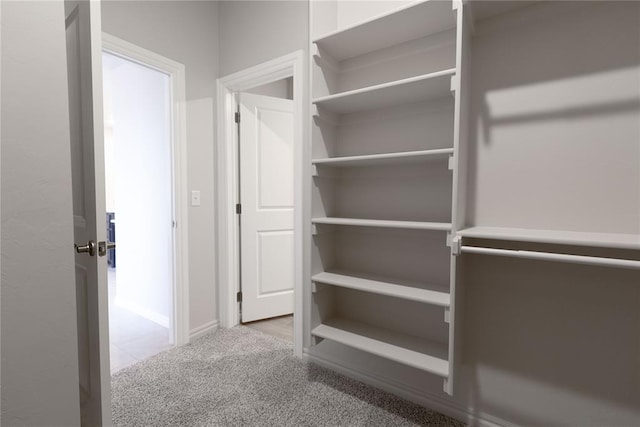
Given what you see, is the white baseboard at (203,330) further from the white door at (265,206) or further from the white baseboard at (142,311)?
the white baseboard at (142,311)

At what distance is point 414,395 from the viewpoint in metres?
1.70

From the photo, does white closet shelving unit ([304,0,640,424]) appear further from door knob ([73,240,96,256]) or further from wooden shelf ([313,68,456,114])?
door knob ([73,240,96,256])

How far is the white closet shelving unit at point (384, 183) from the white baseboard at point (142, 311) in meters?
1.60

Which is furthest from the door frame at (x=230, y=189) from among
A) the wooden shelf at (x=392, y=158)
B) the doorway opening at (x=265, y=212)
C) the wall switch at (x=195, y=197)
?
the wooden shelf at (x=392, y=158)

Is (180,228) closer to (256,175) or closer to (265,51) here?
(256,175)

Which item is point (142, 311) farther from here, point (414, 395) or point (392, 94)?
point (392, 94)

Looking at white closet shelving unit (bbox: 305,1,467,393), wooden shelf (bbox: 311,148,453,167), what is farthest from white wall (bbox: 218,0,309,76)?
wooden shelf (bbox: 311,148,453,167)

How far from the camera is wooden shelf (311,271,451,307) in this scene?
139cm

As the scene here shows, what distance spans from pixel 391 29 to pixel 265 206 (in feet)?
5.63

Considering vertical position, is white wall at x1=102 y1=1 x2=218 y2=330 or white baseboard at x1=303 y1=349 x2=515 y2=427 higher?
white wall at x1=102 y1=1 x2=218 y2=330

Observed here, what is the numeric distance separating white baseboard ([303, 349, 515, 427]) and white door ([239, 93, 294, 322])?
2.82ft

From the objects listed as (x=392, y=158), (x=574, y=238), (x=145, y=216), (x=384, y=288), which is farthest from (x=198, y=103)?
(x=574, y=238)

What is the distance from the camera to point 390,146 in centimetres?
176

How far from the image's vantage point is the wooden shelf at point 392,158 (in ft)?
4.40
